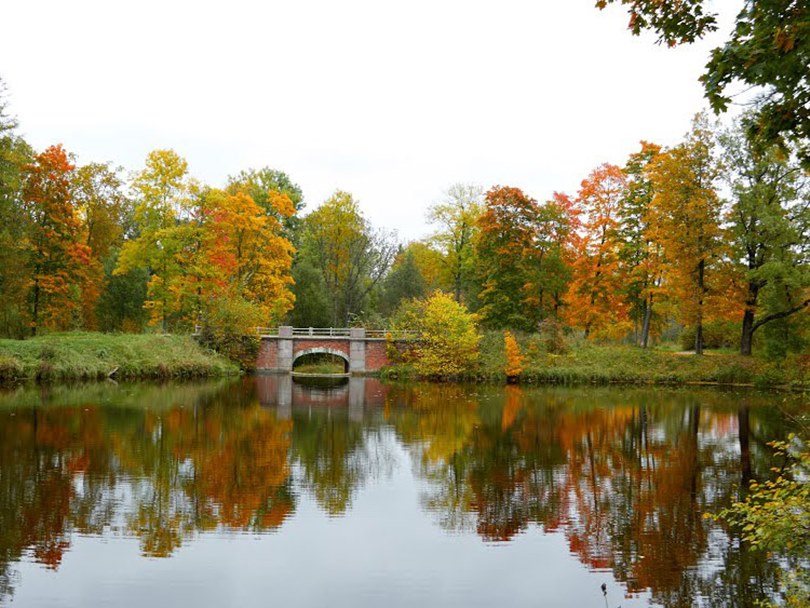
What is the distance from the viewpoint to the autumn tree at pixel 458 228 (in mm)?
47188

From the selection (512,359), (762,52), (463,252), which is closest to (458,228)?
(463,252)

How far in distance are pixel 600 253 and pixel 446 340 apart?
9201 millimetres

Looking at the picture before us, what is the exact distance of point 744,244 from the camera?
31.4 metres

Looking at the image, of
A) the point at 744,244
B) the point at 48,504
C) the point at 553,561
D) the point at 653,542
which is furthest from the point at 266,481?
the point at 744,244

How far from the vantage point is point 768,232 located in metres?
30.3

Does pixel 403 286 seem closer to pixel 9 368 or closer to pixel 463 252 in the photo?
pixel 463 252

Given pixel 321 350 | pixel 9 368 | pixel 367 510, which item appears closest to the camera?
pixel 367 510

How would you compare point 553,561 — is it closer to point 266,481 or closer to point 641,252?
point 266,481

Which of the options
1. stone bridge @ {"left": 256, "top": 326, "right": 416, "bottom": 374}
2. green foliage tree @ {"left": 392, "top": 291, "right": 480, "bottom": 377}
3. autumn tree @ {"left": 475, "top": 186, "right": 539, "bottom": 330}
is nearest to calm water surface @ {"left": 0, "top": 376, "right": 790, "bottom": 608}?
green foliage tree @ {"left": 392, "top": 291, "right": 480, "bottom": 377}

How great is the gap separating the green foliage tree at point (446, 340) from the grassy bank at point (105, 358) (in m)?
10.1

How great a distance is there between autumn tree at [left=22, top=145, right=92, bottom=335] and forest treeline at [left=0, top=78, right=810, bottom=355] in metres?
0.07

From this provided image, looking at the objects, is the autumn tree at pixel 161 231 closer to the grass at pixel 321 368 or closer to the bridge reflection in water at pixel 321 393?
the bridge reflection in water at pixel 321 393

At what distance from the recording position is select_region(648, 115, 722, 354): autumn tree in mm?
32312

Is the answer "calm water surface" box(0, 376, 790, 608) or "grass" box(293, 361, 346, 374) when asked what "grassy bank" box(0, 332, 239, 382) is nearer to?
"calm water surface" box(0, 376, 790, 608)
